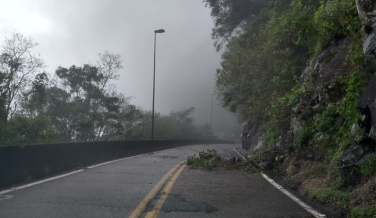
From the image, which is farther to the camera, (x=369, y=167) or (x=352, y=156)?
(x=352, y=156)

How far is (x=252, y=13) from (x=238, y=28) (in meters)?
3.02

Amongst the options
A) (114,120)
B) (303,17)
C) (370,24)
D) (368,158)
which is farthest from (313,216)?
(114,120)

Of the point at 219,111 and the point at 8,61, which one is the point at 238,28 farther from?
the point at 219,111

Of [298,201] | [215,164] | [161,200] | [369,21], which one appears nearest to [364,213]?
[298,201]

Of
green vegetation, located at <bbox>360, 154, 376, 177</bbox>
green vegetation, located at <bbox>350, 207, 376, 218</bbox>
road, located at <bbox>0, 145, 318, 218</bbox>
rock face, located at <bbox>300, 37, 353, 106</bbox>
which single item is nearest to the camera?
green vegetation, located at <bbox>350, 207, 376, 218</bbox>

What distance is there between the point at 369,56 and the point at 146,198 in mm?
6318

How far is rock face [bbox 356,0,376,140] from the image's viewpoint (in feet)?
28.7

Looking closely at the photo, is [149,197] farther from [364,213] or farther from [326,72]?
[326,72]

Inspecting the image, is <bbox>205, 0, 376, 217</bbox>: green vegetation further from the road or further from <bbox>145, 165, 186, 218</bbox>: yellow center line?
<bbox>145, 165, 186, 218</bbox>: yellow center line

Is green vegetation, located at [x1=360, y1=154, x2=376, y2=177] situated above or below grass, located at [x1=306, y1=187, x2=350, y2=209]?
above

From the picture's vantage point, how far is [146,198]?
898 centimetres

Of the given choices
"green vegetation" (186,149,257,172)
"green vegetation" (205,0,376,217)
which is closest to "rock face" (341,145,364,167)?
"green vegetation" (205,0,376,217)

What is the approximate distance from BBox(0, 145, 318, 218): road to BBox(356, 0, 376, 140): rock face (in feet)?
7.51

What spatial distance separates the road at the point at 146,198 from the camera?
7.57m
